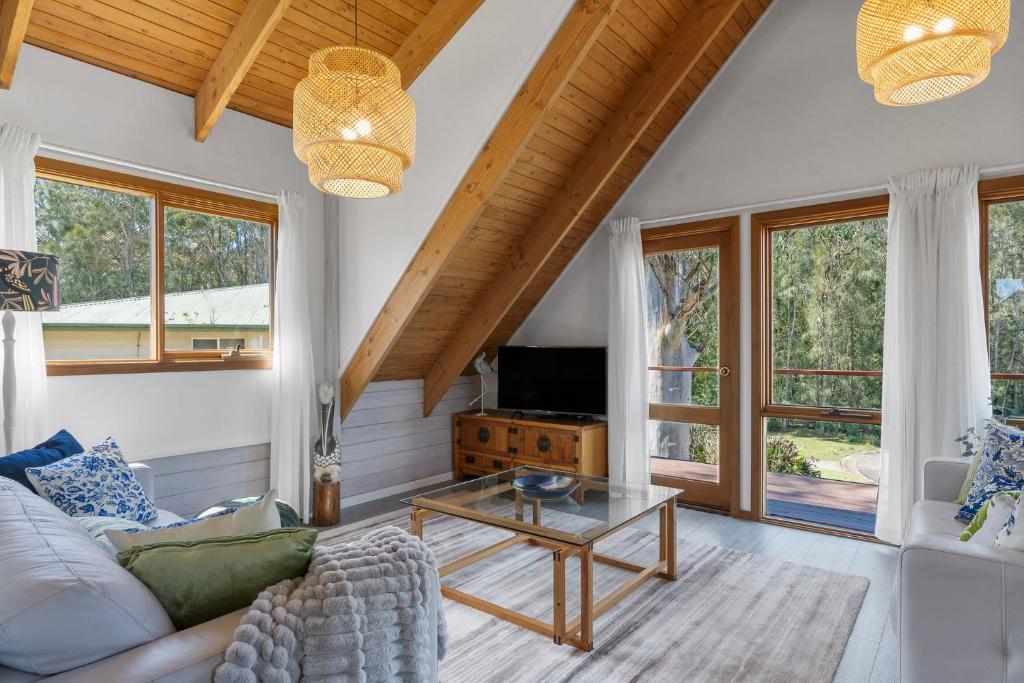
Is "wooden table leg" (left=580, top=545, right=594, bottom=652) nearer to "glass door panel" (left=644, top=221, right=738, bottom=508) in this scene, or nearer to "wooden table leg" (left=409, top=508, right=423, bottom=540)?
"wooden table leg" (left=409, top=508, right=423, bottom=540)

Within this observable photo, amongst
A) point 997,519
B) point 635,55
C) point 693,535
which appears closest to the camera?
point 997,519

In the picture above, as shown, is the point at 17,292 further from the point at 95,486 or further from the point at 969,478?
the point at 969,478

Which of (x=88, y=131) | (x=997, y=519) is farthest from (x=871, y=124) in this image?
(x=88, y=131)

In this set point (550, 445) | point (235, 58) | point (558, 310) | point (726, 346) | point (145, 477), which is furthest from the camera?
point (558, 310)

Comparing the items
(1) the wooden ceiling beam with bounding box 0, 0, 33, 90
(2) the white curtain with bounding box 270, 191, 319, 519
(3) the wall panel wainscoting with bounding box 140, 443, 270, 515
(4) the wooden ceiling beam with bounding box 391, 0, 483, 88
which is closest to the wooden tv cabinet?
(2) the white curtain with bounding box 270, 191, 319, 519

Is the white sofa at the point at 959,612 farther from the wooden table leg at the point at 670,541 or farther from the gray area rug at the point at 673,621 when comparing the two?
the wooden table leg at the point at 670,541

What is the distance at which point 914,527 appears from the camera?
257cm

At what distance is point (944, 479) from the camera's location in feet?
9.74

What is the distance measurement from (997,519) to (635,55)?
9.61 ft

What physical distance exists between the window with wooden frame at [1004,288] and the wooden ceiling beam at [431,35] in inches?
124

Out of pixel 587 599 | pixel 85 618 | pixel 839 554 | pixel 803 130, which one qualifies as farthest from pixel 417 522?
pixel 803 130

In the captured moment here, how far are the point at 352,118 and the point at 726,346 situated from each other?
3.09 m

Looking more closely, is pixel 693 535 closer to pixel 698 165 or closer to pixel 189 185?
pixel 698 165

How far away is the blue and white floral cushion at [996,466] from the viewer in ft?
8.23
